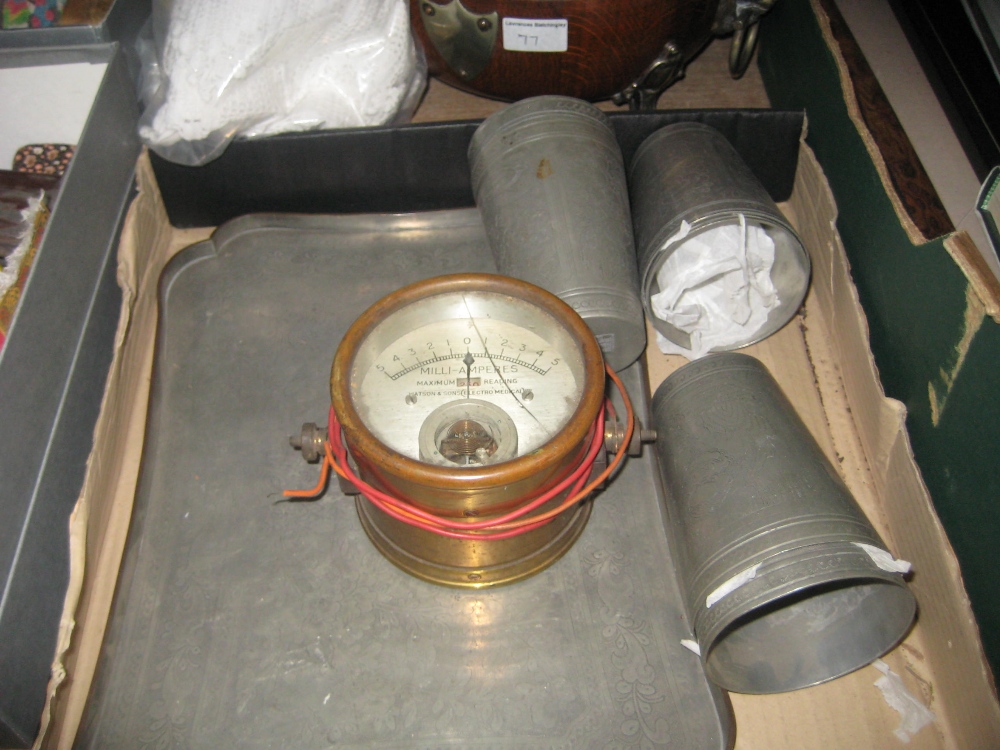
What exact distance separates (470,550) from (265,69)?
745 mm

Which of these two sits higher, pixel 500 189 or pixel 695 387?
pixel 500 189

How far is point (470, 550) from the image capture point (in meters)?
0.84

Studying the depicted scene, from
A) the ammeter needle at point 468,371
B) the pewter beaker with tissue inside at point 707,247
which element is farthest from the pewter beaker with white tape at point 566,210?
the ammeter needle at point 468,371

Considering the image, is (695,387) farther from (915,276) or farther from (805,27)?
(805,27)

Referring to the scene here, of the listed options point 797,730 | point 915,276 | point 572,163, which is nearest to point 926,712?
point 797,730

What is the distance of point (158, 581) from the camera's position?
35.7 inches

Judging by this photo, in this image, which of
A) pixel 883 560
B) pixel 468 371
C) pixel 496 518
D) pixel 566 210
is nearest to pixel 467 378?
pixel 468 371

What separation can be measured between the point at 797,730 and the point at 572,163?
687 millimetres

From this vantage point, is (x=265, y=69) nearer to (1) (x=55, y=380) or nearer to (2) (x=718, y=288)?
(1) (x=55, y=380)

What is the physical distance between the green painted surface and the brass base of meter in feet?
1.29

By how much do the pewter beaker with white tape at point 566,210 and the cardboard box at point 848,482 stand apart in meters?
0.21

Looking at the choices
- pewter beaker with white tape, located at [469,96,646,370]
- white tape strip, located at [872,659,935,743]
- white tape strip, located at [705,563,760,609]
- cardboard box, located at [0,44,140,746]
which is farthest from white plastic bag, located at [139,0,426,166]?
white tape strip, located at [872,659,935,743]

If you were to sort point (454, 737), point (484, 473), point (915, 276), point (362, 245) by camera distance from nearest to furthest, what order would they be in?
1. point (484, 473)
2. point (454, 737)
3. point (915, 276)
4. point (362, 245)

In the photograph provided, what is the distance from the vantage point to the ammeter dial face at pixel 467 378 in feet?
2.51
